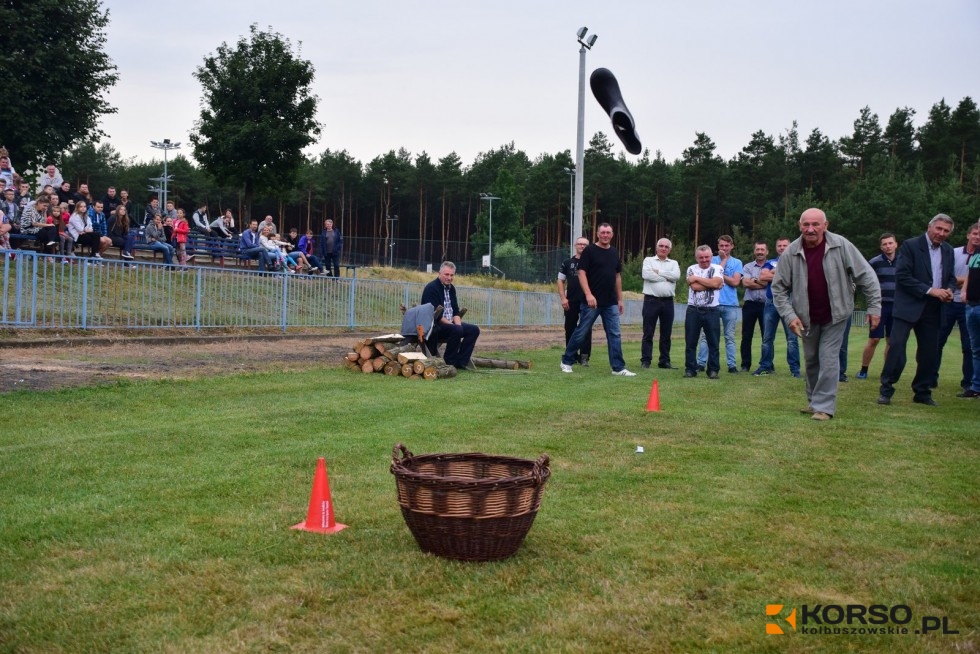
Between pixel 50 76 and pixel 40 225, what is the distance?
1686 centimetres

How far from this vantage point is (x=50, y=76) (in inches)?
1258

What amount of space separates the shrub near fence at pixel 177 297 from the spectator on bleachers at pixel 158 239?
3263 millimetres

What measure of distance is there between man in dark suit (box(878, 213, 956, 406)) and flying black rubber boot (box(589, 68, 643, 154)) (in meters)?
7.04

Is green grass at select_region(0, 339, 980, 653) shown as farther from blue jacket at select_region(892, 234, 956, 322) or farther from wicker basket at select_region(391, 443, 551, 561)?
blue jacket at select_region(892, 234, 956, 322)

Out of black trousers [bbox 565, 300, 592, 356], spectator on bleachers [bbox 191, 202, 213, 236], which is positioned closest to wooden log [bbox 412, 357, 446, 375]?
black trousers [bbox 565, 300, 592, 356]

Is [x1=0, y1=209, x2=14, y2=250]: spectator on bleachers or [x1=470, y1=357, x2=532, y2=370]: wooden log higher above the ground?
[x1=0, y1=209, x2=14, y2=250]: spectator on bleachers

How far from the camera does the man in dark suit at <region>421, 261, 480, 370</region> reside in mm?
12805

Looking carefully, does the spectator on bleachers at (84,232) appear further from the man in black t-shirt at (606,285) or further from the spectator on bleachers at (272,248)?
the man in black t-shirt at (606,285)

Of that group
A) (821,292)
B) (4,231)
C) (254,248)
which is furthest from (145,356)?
(254,248)

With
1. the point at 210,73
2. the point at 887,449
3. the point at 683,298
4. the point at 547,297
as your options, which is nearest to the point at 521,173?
the point at 683,298

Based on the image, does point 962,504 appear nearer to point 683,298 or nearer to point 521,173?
point 683,298

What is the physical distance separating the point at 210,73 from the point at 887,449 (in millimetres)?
38275

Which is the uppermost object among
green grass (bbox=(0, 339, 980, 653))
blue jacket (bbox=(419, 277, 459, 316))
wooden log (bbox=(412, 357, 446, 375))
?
blue jacket (bbox=(419, 277, 459, 316))

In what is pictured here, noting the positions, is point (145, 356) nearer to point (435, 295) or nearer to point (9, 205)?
point (435, 295)
